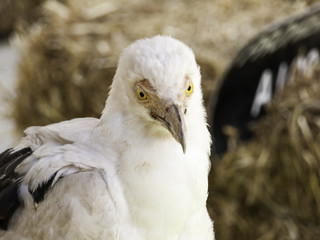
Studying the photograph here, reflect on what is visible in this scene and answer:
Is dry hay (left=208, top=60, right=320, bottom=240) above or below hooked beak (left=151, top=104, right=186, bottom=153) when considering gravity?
below

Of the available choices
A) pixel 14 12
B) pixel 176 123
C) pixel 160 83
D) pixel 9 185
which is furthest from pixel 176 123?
pixel 14 12

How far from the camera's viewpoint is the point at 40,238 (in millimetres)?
1610

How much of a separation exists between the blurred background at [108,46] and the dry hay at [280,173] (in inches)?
0.5

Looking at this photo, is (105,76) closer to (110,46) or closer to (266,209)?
(110,46)

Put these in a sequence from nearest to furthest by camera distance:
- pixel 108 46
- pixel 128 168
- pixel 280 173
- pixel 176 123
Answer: pixel 176 123 < pixel 128 168 < pixel 280 173 < pixel 108 46

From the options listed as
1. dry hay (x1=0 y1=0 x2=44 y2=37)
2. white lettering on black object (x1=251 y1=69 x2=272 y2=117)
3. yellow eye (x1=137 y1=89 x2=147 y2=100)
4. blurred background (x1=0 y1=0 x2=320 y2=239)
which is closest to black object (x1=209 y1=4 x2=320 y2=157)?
white lettering on black object (x1=251 y1=69 x2=272 y2=117)

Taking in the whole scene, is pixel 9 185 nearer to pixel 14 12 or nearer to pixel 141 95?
pixel 141 95

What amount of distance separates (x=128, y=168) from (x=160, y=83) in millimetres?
221

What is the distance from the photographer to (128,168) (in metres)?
1.62

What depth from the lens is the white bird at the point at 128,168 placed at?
1572 mm

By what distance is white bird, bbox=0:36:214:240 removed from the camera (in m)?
1.57

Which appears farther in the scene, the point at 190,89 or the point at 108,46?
the point at 108,46

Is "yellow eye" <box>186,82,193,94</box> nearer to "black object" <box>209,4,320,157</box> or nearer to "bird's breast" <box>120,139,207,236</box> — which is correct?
"bird's breast" <box>120,139,207,236</box>

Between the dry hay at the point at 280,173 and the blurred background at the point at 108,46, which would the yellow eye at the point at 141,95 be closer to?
the dry hay at the point at 280,173
